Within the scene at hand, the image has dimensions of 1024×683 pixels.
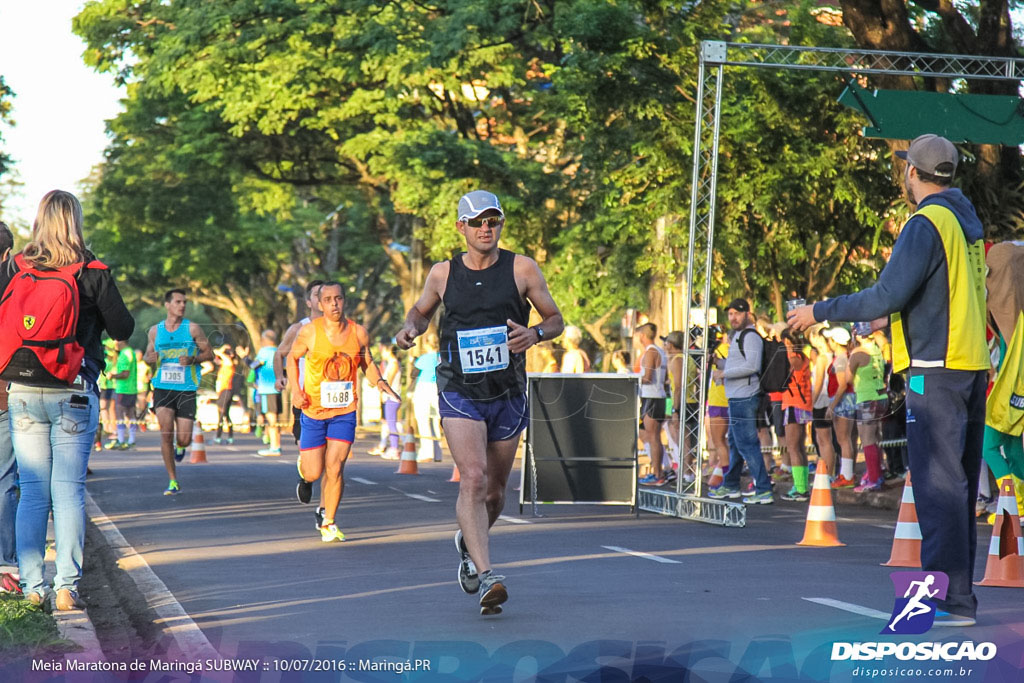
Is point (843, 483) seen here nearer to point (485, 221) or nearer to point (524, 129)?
point (485, 221)

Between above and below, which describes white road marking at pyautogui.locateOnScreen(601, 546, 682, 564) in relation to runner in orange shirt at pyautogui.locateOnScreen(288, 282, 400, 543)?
below

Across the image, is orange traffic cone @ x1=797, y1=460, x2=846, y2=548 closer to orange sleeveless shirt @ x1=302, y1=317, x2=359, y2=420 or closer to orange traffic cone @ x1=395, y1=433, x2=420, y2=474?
orange sleeveless shirt @ x1=302, y1=317, x2=359, y2=420

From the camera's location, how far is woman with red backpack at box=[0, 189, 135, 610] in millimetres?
7867

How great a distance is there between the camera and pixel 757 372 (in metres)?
16.9

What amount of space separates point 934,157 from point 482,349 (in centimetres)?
247

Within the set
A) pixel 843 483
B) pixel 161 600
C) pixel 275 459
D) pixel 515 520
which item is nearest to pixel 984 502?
pixel 515 520

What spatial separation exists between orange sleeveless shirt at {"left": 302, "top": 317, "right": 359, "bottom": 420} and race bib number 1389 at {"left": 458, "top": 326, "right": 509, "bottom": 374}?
425 centimetres

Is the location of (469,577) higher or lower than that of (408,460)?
higher

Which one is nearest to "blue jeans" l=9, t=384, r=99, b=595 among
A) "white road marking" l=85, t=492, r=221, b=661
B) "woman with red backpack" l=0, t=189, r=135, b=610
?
"woman with red backpack" l=0, t=189, r=135, b=610

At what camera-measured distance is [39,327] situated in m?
7.84

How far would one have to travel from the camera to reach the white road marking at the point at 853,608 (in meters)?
8.02

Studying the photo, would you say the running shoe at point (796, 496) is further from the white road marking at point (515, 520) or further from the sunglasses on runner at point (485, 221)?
the sunglasses on runner at point (485, 221)

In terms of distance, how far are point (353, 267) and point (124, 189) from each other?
10.9 m

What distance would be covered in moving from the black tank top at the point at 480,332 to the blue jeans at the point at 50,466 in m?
1.86
